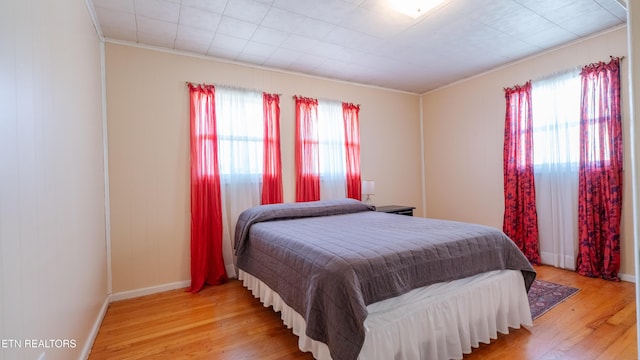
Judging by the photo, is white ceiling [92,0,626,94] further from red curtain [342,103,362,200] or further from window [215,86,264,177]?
red curtain [342,103,362,200]

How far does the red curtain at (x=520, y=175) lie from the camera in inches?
141

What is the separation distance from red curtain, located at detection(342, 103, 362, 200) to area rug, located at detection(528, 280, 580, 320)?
2.33 m

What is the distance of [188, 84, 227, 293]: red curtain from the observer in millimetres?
3154

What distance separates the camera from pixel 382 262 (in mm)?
1623

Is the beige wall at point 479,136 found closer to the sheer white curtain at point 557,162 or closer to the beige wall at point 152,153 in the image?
the sheer white curtain at point 557,162

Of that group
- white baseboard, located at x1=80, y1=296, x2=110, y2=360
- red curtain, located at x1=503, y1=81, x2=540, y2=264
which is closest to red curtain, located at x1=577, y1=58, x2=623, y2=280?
red curtain, located at x1=503, y1=81, x2=540, y2=264

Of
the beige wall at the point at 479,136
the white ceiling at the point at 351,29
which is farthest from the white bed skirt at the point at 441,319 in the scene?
the white ceiling at the point at 351,29

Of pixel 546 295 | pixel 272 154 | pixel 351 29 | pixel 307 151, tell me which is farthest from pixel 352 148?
pixel 546 295

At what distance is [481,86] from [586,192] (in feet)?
6.31

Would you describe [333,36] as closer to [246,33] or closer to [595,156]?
[246,33]

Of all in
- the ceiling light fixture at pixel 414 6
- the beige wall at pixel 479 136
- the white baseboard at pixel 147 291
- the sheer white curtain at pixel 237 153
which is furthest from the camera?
the sheer white curtain at pixel 237 153

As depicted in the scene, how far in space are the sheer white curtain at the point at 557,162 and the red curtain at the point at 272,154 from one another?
3257 mm

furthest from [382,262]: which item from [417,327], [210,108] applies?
[210,108]

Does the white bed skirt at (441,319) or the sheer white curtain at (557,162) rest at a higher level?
the sheer white curtain at (557,162)
